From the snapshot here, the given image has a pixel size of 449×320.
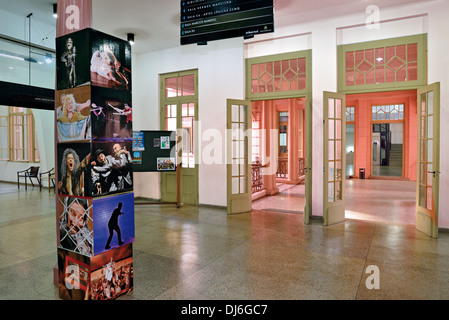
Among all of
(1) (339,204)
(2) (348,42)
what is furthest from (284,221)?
(2) (348,42)

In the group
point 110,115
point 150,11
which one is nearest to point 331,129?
point 150,11

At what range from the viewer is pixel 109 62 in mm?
2645

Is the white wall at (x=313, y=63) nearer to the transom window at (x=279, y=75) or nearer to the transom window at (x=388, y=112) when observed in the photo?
the transom window at (x=279, y=75)

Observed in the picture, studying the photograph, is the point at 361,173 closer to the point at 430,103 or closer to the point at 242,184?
the point at 242,184

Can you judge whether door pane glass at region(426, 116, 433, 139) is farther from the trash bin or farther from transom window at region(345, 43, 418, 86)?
the trash bin

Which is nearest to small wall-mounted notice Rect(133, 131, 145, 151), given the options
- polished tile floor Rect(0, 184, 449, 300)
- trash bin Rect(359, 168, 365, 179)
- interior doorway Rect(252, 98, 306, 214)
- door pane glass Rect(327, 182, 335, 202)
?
polished tile floor Rect(0, 184, 449, 300)

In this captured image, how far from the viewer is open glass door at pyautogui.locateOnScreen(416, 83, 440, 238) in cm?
450

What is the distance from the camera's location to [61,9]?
2.93 metres

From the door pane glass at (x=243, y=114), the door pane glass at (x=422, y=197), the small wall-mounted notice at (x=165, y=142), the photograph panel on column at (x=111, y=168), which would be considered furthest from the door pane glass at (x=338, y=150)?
the photograph panel on column at (x=111, y=168)

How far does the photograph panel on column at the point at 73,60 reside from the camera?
2502 millimetres

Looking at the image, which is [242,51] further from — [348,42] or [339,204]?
[339,204]

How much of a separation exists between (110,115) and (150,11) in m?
3.58
